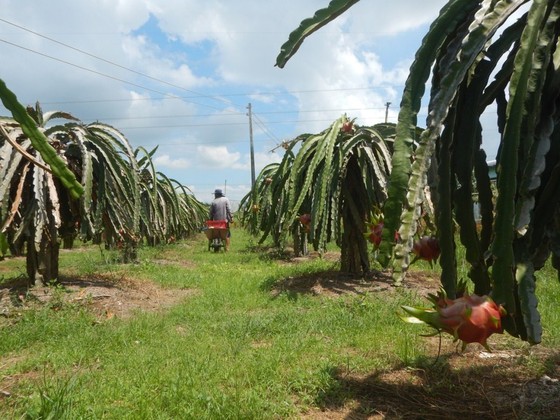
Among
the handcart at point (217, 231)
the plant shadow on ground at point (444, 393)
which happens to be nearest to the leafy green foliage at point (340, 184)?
the plant shadow on ground at point (444, 393)

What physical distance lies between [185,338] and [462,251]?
18.6ft

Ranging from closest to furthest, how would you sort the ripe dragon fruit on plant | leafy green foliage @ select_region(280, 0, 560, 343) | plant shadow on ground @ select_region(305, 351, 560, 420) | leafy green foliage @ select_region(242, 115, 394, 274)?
the ripe dragon fruit on plant < leafy green foliage @ select_region(280, 0, 560, 343) < plant shadow on ground @ select_region(305, 351, 560, 420) < leafy green foliage @ select_region(242, 115, 394, 274)

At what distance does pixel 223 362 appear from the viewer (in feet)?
10.4

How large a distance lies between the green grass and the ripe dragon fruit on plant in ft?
4.12

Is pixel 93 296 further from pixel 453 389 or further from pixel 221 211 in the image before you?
pixel 221 211

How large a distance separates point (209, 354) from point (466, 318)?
7.36 feet

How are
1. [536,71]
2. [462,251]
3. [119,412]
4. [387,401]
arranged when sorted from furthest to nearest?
[462,251], [387,401], [119,412], [536,71]

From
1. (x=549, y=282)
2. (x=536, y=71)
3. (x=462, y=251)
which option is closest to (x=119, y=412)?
(x=536, y=71)

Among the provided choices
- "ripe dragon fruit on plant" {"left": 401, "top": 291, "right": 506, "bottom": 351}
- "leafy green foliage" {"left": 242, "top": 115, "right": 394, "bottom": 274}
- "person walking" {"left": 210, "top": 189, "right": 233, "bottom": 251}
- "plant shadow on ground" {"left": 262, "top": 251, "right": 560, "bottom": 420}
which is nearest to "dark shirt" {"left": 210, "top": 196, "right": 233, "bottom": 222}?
→ "person walking" {"left": 210, "top": 189, "right": 233, "bottom": 251}

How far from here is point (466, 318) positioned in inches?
56.1

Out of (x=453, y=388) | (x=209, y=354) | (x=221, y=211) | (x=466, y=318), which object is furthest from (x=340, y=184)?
(x=221, y=211)

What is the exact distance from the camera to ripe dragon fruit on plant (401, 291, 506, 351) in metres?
1.42

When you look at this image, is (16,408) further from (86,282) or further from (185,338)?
(86,282)

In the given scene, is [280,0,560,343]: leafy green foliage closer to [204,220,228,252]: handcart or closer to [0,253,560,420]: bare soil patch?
[0,253,560,420]: bare soil patch
